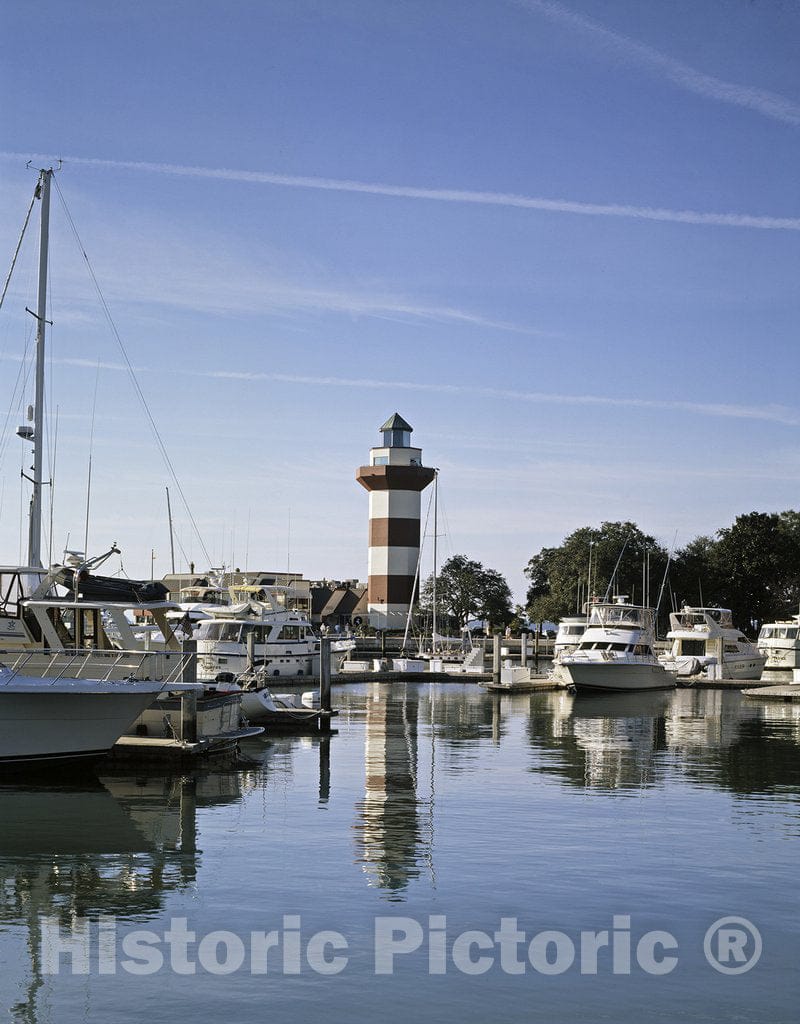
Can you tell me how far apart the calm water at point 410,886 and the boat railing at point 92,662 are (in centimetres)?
221

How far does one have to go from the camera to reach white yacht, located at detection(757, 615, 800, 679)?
63.7 metres

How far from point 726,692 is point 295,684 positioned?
23.3 meters

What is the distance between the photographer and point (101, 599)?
25.4 meters

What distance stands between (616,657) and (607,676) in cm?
102

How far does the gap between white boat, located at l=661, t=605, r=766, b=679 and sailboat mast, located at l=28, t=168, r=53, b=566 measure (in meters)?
44.0

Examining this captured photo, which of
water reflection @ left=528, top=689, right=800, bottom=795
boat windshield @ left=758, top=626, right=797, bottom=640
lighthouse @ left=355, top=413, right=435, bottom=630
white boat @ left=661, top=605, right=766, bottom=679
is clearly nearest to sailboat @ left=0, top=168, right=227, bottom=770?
water reflection @ left=528, top=689, right=800, bottom=795

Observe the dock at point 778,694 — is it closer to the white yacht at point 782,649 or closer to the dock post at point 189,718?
the white yacht at point 782,649

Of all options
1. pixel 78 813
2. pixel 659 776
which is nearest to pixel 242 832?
pixel 78 813

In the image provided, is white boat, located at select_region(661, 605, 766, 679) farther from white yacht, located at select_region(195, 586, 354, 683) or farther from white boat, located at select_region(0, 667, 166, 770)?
white boat, located at select_region(0, 667, 166, 770)

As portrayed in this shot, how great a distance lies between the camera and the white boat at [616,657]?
54.9m

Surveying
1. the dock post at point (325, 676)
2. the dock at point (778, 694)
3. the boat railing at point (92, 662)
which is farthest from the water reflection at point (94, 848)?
the dock at point (778, 694)

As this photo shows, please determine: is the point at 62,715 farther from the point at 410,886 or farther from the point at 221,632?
the point at 221,632

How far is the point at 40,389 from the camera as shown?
28.7 metres

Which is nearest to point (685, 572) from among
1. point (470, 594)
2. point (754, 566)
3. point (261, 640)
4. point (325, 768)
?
point (754, 566)
